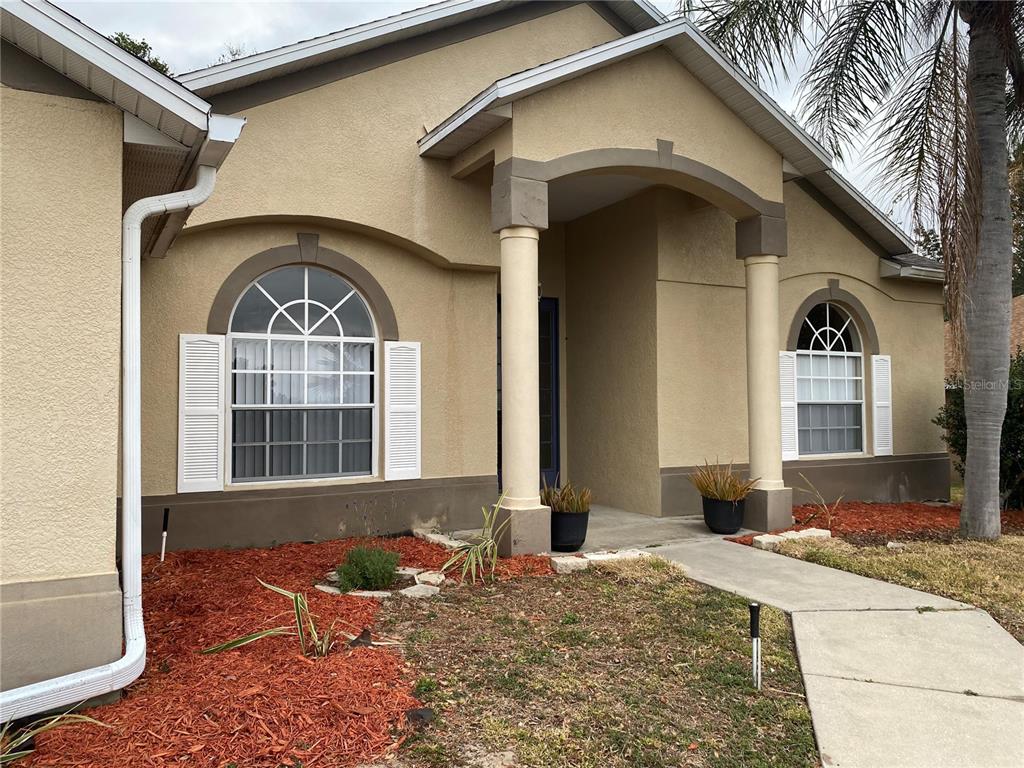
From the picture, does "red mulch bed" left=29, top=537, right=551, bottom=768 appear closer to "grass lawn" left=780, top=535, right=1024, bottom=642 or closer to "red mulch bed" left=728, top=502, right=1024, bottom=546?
"grass lawn" left=780, top=535, right=1024, bottom=642

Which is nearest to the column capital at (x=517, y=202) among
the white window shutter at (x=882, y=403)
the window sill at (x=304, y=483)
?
the window sill at (x=304, y=483)

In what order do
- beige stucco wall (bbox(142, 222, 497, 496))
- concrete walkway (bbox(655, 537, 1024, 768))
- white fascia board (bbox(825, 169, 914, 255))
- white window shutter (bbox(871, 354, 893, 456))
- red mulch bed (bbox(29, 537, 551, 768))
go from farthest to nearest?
white window shutter (bbox(871, 354, 893, 456))
white fascia board (bbox(825, 169, 914, 255))
beige stucco wall (bbox(142, 222, 497, 496))
concrete walkway (bbox(655, 537, 1024, 768))
red mulch bed (bbox(29, 537, 551, 768))

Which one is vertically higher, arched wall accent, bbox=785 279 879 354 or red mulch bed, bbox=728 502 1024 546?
arched wall accent, bbox=785 279 879 354

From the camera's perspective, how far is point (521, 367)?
7.09 meters

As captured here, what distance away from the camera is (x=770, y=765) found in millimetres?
3355

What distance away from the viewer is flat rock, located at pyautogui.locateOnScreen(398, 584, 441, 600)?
19.1 ft

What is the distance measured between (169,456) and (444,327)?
3.18m

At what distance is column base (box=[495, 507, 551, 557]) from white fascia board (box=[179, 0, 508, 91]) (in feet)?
15.9

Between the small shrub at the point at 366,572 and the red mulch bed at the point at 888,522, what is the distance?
3923mm

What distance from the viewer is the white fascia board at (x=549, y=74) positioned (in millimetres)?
6895

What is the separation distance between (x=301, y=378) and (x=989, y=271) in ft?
24.7

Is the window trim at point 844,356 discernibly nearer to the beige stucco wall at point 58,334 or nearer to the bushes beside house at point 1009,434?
the bushes beside house at point 1009,434

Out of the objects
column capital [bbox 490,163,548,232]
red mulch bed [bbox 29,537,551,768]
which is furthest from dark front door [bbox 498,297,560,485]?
red mulch bed [bbox 29,537,551,768]

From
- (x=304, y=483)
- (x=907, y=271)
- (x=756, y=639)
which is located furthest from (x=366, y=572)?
(x=907, y=271)
